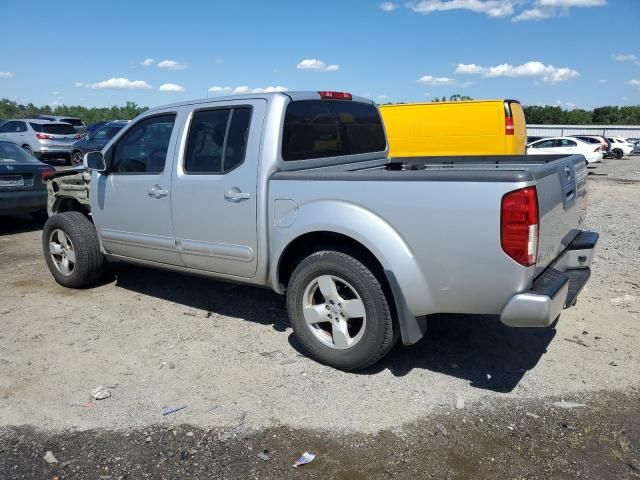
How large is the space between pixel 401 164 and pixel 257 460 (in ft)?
10.6

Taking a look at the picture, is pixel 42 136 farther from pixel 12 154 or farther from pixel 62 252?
pixel 62 252

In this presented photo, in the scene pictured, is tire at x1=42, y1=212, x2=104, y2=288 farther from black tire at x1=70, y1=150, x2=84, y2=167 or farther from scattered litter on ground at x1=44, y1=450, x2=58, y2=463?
black tire at x1=70, y1=150, x2=84, y2=167

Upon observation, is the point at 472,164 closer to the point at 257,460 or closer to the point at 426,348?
the point at 426,348

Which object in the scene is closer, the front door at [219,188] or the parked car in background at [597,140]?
the front door at [219,188]

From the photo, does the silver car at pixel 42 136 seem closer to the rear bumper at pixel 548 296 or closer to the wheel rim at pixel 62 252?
the wheel rim at pixel 62 252

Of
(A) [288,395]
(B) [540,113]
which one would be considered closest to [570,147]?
(A) [288,395]

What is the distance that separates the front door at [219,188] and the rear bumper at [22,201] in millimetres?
5242

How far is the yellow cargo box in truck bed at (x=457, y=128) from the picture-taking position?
10078 mm

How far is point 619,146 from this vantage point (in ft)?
104

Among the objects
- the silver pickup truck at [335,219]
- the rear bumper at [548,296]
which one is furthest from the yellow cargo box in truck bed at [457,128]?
the rear bumper at [548,296]

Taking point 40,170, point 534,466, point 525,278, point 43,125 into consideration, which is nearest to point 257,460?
point 534,466

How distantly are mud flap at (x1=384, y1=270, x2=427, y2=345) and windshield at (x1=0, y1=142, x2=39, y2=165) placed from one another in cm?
774

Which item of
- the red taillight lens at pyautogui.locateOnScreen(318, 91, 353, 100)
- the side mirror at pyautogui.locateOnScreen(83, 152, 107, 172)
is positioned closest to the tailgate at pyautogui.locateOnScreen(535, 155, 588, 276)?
the red taillight lens at pyautogui.locateOnScreen(318, 91, 353, 100)

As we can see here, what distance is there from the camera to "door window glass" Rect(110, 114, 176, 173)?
15.6ft
